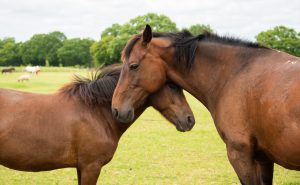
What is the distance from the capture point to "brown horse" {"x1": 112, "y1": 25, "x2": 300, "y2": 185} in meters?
3.09

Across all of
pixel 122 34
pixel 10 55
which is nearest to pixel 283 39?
pixel 122 34

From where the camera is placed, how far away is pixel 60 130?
4.31 meters

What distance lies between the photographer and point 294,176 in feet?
22.8

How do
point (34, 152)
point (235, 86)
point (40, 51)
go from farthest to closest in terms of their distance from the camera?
point (40, 51), point (34, 152), point (235, 86)

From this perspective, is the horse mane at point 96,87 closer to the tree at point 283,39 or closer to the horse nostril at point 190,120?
the horse nostril at point 190,120

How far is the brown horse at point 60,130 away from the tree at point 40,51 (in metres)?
93.4

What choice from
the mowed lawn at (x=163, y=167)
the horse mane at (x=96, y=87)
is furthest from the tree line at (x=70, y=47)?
the horse mane at (x=96, y=87)

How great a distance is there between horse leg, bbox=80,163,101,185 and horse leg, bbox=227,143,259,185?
172 centimetres

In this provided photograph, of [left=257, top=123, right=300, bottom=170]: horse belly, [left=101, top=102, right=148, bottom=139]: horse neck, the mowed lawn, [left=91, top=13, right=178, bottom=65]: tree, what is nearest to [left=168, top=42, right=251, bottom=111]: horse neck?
[left=257, top=123, right=300, bottom=170]: horse belly

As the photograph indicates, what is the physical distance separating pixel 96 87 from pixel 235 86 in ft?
6.62

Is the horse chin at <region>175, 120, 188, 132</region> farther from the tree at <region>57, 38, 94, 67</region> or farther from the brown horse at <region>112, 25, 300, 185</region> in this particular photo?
the tree at <region>57, 38, 94, 67</region>

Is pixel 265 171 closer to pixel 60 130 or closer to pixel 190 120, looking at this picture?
pixel 190 120

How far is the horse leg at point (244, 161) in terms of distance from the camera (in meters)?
3.33

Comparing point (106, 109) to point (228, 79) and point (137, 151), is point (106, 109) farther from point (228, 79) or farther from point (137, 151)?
point (137, 151)
